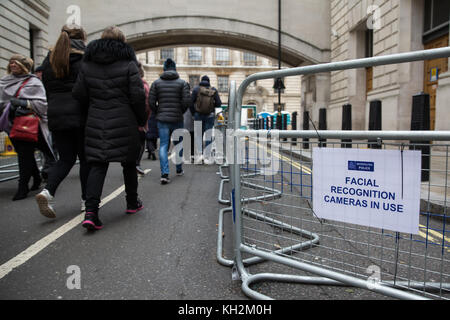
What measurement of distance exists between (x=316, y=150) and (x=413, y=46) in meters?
11.5

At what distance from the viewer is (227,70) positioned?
159ft

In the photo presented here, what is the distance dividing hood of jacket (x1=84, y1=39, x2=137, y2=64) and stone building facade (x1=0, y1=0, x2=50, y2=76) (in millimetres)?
11857

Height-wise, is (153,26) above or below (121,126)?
above

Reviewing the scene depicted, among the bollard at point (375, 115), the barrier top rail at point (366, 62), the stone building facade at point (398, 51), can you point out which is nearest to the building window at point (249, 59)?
the stone building facade at point (398, 51)

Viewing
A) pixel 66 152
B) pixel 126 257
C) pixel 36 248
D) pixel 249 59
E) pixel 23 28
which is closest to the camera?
pixel 126 257

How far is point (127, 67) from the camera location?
11.3 ft

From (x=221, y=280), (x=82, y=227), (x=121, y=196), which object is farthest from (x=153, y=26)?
(x=221, y=280)

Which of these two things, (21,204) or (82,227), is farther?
(21,204)

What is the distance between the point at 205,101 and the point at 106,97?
5.02 m

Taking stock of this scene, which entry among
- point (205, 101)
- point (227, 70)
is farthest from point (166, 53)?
point (205, 101)

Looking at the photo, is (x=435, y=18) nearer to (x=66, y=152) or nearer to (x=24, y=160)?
(x=66, y=152)

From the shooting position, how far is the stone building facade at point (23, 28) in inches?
504
